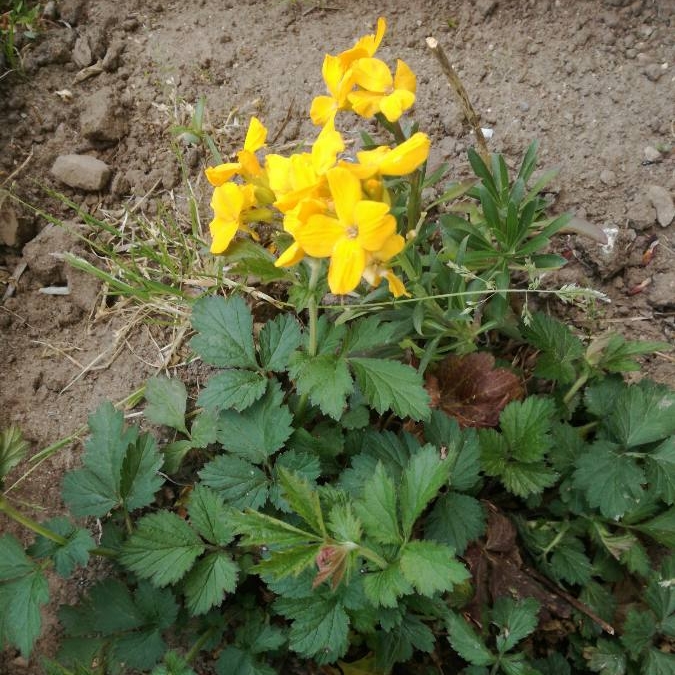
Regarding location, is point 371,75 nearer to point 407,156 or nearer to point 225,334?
point 407,156

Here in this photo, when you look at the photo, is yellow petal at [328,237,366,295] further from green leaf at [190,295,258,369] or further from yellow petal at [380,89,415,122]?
green leaf at [190,295,258,369]

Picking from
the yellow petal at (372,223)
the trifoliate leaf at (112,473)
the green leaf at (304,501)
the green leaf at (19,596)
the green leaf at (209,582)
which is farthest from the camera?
the trifoliate leaf at (112,473)

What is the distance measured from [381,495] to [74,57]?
210 centimetres

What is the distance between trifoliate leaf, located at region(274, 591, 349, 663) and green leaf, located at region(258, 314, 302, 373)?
59 centimetres

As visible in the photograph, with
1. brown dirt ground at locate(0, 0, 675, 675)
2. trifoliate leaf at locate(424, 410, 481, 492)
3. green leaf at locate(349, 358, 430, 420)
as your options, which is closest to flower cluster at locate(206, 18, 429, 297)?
green leaf at locate(349, 358, 430, 420)

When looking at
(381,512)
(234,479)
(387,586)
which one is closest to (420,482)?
(381,512)

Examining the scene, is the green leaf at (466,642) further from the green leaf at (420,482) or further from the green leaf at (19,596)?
the green leaf at (19,596)

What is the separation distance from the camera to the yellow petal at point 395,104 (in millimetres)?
1399

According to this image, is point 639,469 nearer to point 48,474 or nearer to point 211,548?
point 211,548

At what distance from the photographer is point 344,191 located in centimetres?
129

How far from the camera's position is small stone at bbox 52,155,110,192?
7.66 ft

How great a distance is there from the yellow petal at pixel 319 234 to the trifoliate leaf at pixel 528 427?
76cm

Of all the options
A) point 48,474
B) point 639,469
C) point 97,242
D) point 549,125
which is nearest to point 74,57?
point 97,242

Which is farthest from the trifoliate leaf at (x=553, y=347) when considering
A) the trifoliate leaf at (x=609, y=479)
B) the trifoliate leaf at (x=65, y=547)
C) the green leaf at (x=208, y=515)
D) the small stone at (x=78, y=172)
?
the small stone at (x=78, y=172)
